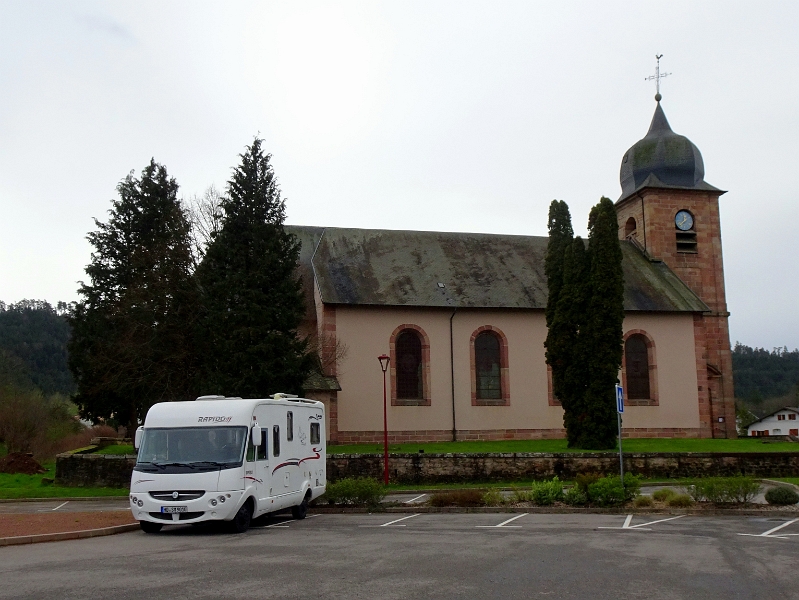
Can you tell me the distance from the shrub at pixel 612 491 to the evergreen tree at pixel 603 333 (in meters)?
11.1

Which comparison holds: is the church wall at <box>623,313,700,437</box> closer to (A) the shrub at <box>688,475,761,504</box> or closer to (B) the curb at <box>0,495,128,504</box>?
A: (A) the shrub at <box>688,475,761,504</box>

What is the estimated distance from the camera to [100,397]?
35.7 metres

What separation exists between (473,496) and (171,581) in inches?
397

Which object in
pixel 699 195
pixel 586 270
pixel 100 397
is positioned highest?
pixel 699 195

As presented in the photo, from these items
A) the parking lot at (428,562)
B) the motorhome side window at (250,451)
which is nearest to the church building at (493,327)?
the motorhome side window at (250,451)

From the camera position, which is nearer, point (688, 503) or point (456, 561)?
point (456, 561)

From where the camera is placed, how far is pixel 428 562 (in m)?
9.79

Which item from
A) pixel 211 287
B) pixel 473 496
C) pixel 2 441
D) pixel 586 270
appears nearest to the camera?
pixel 473 496

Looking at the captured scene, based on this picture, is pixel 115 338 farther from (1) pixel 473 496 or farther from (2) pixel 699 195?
(2) pixel 699 195

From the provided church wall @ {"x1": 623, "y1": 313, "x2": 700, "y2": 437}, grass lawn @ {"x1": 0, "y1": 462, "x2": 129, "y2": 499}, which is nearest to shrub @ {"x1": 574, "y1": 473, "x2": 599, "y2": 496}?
grass lawn @ {"x1": 0, "y1": 462, "x2": 129, "y2": 499}

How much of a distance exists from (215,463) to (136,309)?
56.6 ft

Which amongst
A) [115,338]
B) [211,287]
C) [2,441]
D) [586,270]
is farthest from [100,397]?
[586,270]

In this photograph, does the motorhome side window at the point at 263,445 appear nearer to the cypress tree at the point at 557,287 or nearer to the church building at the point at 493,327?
the church building at the point at 493,327

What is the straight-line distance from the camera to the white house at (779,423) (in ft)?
288
